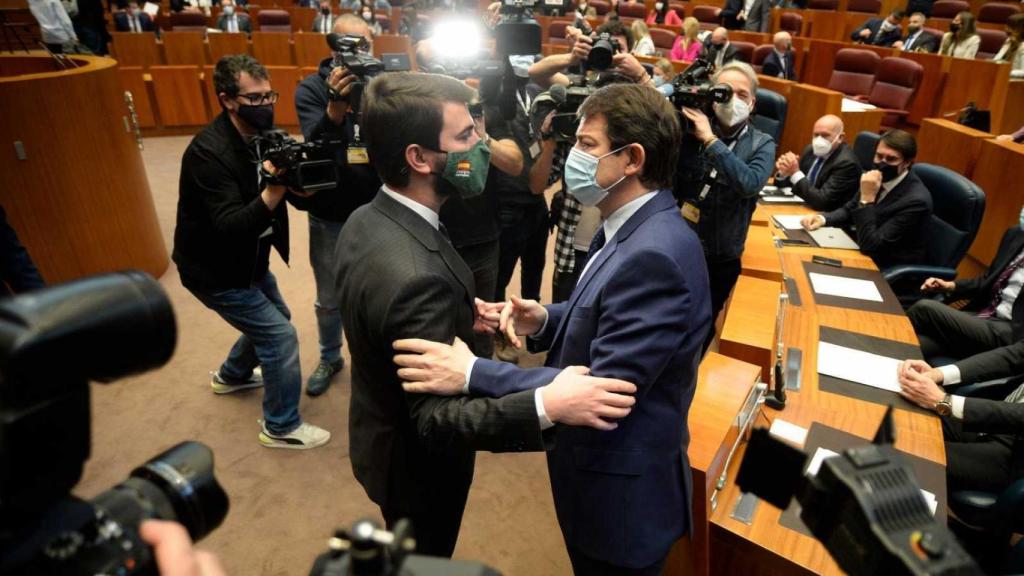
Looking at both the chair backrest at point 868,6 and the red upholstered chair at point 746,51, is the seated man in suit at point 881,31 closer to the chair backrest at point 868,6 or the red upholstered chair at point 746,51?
the chair backrest at point 868,6

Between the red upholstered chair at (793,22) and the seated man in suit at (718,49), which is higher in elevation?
the red upholstered chair at (793,22)

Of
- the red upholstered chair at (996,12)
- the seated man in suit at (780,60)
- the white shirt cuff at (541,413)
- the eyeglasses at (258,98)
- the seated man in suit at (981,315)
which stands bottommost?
the seated man in suit at (981,315)

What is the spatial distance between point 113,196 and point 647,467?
12.6 feet

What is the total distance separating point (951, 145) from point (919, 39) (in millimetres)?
3955

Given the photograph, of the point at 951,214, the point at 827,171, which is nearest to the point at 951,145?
the point at 827,171

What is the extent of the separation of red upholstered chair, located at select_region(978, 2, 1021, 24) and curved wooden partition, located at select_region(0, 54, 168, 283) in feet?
34.5

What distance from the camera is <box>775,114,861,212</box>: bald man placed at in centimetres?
394

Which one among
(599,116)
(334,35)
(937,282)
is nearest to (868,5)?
(937,282)

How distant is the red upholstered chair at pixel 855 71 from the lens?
6.86 m

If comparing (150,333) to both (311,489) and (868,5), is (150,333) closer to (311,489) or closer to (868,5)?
(311,489)

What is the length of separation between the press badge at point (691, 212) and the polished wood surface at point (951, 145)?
2522mm

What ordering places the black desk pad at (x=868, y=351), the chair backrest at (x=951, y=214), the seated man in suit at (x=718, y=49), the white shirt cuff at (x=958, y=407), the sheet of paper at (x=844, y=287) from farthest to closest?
the seated man in suit at (x=718, y=49)
the chair backrest at (x=951, y=214)
the sheet of paper at (x=844, y=287)
the black desk pad at (x=868, y=351)
the white shirt cuff at (x=958, y=407)

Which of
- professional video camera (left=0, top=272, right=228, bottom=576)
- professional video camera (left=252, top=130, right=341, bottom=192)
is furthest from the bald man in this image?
professional video camera (left=0, top=272, right=228, bottom=576)

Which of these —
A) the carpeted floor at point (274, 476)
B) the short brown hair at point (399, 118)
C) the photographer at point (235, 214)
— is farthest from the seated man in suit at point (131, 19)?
the short brown hair at point (399, 118)
